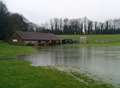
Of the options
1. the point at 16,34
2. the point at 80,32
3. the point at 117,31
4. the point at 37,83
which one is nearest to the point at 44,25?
the point at 80,32

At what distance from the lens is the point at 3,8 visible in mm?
65625

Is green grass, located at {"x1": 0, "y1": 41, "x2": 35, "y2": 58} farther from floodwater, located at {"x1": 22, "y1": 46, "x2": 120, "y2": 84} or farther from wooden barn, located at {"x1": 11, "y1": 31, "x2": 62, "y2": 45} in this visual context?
wooden barn, located at {"x1": 11, "y1": 31, "x2": 62, "y2": 45}

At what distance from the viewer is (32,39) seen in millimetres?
70625

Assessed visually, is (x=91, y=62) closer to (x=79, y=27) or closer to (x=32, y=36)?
(x=32, y=36)

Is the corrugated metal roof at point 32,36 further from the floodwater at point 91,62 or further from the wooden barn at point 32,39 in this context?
the floodwater at point 91,62

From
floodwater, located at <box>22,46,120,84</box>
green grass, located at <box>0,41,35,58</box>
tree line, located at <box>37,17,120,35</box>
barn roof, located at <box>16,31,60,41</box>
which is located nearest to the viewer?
floodwater, located at <box>22,46,120,84</box>

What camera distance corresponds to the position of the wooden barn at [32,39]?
6798cm

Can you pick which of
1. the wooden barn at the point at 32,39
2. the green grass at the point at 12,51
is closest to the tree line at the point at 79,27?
the wooden barn at the point at 32,39

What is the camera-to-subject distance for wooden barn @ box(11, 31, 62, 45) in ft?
223

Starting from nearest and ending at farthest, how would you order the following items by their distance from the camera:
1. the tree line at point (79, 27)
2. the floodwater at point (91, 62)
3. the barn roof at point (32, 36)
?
the floodwater at point (91, 62)
the barn roof at point (32, 36)
the tree line at point (79, 27)

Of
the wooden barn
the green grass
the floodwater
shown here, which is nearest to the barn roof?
the wooden barn

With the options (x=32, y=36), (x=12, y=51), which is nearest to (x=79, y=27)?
(x=32, y=36)

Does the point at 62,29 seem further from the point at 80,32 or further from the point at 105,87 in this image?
the point at 105,87

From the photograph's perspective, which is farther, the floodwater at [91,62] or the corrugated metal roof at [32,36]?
the corrugated metal roof at [32,36]
